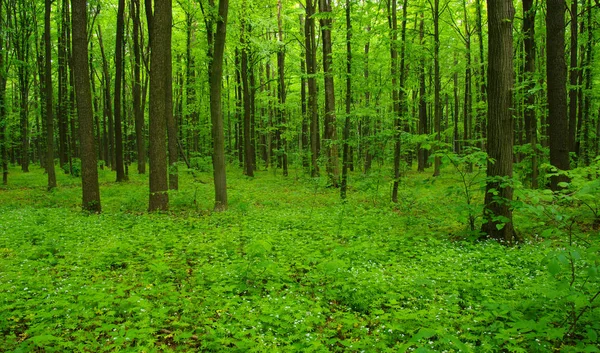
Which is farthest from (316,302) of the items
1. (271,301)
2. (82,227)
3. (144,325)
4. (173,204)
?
(173,204)

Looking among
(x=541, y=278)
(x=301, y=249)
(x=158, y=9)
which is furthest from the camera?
(x=158, y=9)

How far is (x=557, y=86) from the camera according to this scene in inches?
387

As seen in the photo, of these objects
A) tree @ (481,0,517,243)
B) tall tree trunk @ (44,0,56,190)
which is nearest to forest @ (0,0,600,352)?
tree @ (481,0,517,243)

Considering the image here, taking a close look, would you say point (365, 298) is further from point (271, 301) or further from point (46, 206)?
point (46, 206)

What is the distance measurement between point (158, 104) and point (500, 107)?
30.3ft

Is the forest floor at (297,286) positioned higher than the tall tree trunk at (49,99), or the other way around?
the tall tree trunk at (49,99)

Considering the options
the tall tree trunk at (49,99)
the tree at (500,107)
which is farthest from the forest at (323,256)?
the tall tree trunk at (49,99)

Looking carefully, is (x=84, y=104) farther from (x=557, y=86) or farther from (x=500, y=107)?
(x=557, y=86)

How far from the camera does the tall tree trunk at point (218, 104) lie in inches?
397

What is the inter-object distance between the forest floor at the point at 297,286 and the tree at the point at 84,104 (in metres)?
1.81

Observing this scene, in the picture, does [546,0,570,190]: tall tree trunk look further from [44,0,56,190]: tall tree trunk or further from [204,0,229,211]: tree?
[44,0,56,190]: tall tree trunk

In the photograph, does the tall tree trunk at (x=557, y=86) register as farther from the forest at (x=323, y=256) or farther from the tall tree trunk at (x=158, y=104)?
the tall tree trunk at (x=158, y=104)

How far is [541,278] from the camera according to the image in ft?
16.5

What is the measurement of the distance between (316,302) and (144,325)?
84.5 inches
